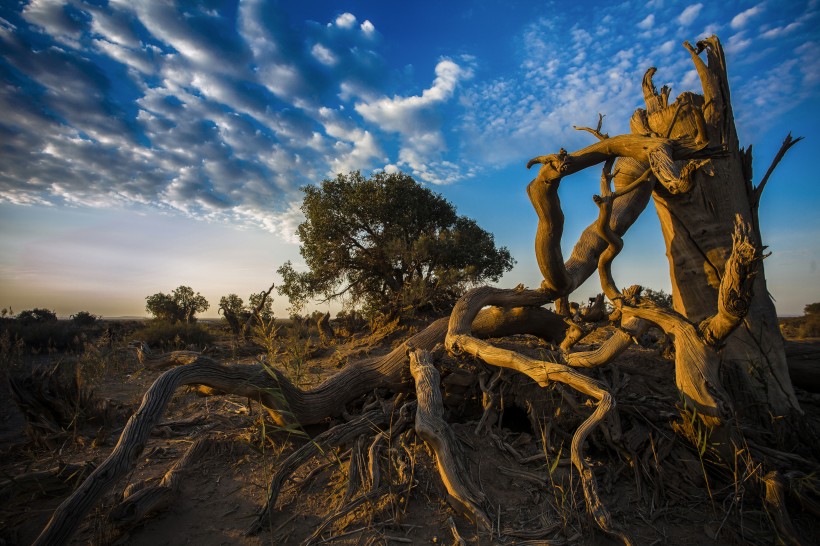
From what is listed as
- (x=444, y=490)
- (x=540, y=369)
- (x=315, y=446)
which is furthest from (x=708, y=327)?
(x=315, y=446)

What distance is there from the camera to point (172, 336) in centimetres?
1295

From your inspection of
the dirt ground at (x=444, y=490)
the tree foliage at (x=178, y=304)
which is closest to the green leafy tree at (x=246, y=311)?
the tree foliage at (x=178, y=304)

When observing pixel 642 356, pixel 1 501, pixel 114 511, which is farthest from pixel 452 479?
pixel 642 356

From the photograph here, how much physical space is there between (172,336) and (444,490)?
42.6 feet

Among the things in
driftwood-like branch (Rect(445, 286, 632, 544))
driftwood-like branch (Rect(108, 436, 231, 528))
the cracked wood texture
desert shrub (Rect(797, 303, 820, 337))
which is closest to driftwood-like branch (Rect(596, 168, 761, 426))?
driftwood-like branch (Rect(445, 286, 632, 544))

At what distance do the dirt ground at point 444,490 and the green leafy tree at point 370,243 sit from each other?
9750 mm

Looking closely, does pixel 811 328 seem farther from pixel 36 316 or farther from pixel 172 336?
pixel 36 316

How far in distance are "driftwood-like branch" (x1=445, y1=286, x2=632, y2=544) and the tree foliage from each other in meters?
17.6

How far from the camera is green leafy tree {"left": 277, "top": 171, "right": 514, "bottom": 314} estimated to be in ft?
46.9

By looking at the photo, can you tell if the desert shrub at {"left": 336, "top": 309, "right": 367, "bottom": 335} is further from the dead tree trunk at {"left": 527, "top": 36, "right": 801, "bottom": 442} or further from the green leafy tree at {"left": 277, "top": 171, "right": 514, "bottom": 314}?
the dead tree trunk at {"left": 527, "top": 36, "right": 801, "bottom": 442}

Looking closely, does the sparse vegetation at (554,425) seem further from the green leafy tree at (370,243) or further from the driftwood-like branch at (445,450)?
the green leafy tree at (370,243)

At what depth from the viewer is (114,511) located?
2.65 m

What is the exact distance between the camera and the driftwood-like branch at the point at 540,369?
2.67 m

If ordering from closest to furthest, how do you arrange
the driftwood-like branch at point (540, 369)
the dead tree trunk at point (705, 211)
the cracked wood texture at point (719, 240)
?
the driftwood-like branch at point (540, 369) → the dead tree trunk at point (705, 211) → the cracked wood texture at point (719, 240)
